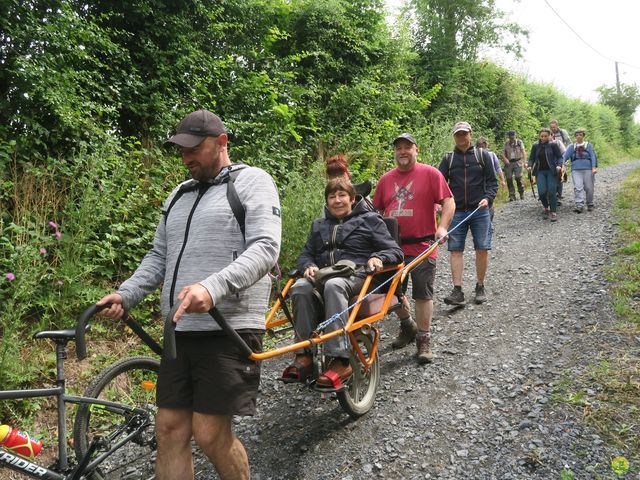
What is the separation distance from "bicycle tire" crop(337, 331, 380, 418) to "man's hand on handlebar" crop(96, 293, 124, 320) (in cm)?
181

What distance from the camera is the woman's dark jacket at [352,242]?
392cm

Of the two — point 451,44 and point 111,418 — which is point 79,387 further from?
point 451,44

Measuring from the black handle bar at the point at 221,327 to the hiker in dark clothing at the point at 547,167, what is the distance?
418 inches

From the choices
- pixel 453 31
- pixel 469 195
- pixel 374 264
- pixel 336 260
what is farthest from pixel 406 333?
pixel 453 31

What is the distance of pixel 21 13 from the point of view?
530 cm

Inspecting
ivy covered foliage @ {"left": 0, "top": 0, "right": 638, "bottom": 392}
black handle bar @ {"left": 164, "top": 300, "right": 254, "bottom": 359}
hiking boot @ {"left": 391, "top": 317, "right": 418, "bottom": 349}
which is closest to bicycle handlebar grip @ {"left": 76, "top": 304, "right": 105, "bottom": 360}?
black handle bar @ {"left": 164, "top": 300, "right": 254, "bottom": 359}

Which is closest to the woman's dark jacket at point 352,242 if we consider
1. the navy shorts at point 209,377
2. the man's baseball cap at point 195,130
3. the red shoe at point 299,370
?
the red shoe at point 299,370

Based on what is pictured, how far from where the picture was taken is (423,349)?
15.7 feet

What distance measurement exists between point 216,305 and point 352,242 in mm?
1930

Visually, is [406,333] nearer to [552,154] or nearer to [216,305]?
[216,305]

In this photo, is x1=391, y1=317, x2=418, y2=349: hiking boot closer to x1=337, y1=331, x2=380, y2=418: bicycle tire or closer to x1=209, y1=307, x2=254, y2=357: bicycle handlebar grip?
x1=337, y1=331, x2=380, y2=418: bicycle tire

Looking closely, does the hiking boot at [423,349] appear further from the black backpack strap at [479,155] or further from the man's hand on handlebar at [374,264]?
the black backpack strap at [479,155]

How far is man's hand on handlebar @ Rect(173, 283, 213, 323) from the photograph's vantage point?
193 centimetres

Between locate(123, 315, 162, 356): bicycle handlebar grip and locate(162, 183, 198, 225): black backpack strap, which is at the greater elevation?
locate(162, 183, 198, 225): black backpack strap
